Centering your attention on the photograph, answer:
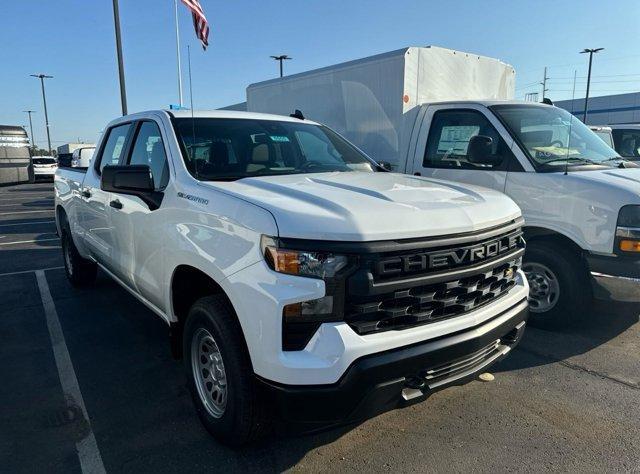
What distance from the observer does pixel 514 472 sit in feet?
8.68

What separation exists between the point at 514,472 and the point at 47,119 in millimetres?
55878

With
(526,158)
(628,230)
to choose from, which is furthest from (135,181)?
(628,230)

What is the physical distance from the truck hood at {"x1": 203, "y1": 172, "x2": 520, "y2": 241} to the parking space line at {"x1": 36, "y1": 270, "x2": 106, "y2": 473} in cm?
166

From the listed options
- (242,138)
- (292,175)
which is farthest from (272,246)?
(242,138)

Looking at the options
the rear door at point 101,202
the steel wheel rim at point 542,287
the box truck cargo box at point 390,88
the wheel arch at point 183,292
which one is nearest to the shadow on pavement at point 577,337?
the steel wheel rim at point 542,287

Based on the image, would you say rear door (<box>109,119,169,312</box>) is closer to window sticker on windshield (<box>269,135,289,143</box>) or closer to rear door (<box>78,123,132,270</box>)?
rear door (<box>78,123,132,270</box>)

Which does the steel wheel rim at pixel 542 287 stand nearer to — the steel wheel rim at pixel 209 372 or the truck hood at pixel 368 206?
the truck hood at pixel 368 206

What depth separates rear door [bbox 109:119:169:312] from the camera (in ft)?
11.0

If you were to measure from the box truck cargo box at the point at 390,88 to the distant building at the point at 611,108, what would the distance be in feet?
168

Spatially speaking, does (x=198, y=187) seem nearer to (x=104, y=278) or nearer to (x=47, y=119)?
(x=104, y=278)

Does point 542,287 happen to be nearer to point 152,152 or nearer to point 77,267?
point 152,152

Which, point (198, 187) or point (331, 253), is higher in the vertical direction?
point (198, 187)

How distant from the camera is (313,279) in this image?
7.18ft

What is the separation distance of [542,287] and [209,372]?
3.25m
